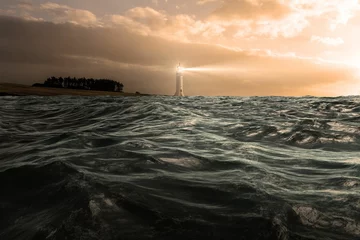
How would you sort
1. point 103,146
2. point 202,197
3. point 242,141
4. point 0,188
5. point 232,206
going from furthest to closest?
point 242,141 < point 103,146 < point 0,188 < point 202,197 < point 232,206

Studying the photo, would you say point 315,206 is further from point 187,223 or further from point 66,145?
point 66,145

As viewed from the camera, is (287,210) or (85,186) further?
(85,186)

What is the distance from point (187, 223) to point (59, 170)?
125 inches

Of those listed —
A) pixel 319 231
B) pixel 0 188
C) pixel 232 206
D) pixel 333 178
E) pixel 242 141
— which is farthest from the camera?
pixel 242 141

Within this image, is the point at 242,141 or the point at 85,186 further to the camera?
the point at 242,141

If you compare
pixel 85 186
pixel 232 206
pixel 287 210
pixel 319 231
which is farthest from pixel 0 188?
pixel 319 231

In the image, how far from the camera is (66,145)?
27.9 ft

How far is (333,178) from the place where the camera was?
564 cm

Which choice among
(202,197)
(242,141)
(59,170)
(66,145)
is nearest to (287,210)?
(202,197)

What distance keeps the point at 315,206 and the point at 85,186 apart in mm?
3412

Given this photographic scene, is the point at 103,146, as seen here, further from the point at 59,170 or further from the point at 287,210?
the point at 287,210

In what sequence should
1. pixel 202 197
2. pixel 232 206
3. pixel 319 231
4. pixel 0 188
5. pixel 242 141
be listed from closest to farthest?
pixel 319 231 < pixel 232 206 < pixel 202 197 < pixel 0 188 < pixel 242 141

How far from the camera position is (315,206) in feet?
13.6

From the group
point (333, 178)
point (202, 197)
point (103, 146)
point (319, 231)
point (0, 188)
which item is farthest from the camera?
point (103, 146)
